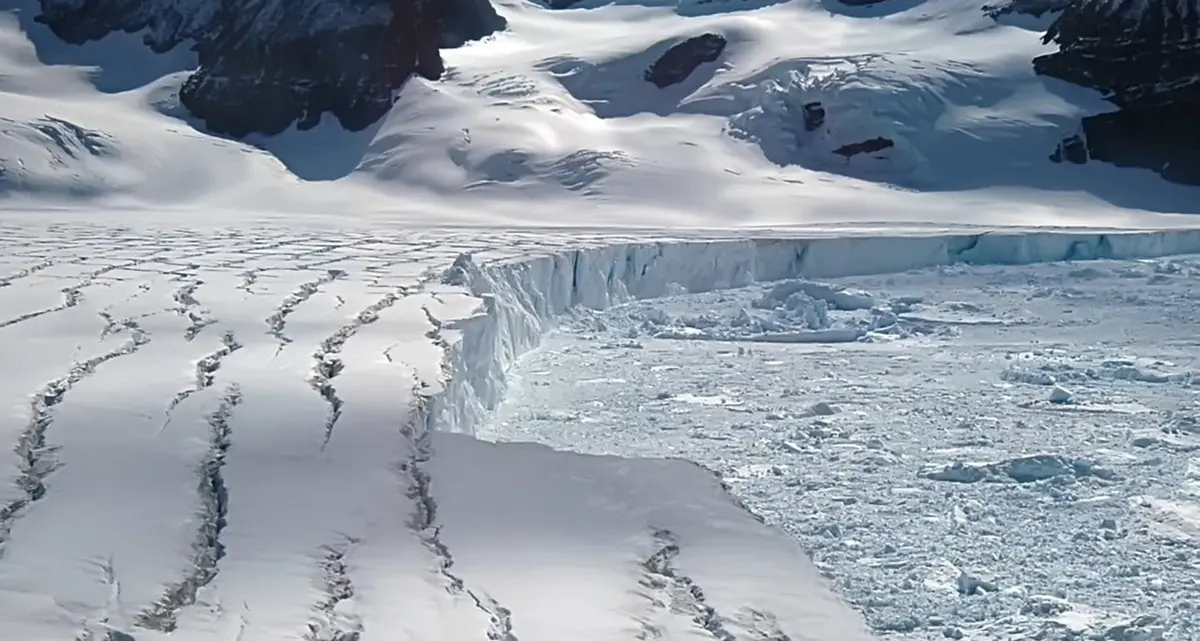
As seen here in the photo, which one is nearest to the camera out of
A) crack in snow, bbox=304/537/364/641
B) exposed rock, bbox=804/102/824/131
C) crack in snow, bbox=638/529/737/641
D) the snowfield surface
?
crack in snow, bbox=304/537/364/641

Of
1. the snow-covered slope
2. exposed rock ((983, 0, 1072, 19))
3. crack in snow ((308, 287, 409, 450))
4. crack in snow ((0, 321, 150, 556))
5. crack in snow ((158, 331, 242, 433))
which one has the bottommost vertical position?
crack in snow ((0, 321, 150, 556))

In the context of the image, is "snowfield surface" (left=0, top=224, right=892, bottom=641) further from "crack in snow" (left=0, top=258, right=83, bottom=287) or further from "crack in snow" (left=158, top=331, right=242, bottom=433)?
"crack in snow" (left=0, top=258, right=83, bottom=287)

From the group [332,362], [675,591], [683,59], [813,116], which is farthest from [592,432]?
[683,59]

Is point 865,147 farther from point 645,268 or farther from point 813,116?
point 645,268

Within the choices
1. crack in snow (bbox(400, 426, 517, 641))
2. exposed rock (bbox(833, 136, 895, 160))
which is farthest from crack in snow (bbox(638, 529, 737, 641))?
exposed rock (bbox(833, 136, 895, 160))

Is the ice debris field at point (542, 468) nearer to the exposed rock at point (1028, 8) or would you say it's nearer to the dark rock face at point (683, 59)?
the dark rock face at point (683, 59)
